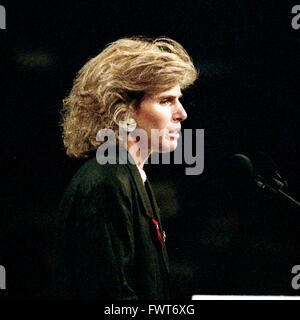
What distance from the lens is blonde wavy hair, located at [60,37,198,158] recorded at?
180 centimetres

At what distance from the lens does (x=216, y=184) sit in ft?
8.17

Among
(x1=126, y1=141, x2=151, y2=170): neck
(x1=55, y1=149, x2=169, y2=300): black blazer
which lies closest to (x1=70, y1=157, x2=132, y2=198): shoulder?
(x1=55, y1=149, x2=169, y2=300): black blazer

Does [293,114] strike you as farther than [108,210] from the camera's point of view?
Yes

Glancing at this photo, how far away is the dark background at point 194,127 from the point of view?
227 centimetres

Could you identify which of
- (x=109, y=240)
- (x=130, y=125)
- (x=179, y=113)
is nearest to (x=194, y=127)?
(x=179, y=113)

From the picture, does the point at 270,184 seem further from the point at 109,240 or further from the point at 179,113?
the point at 109,240

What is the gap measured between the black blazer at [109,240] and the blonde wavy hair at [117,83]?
7.6 inches

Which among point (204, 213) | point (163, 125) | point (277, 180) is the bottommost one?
point (204, 213)

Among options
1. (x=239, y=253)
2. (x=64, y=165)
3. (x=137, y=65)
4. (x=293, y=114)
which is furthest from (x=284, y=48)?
(x=64, y=165)

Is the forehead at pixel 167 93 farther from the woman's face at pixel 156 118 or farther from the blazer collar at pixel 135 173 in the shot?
the blazer collar at pixel 135 173

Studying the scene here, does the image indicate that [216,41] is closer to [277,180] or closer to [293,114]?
[293,114]

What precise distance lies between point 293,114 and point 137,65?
1091 millimetres

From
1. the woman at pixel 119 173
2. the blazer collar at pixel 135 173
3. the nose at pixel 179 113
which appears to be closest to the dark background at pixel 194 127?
the woman at pixel 119 173

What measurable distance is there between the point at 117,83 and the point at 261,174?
28.0 inches
